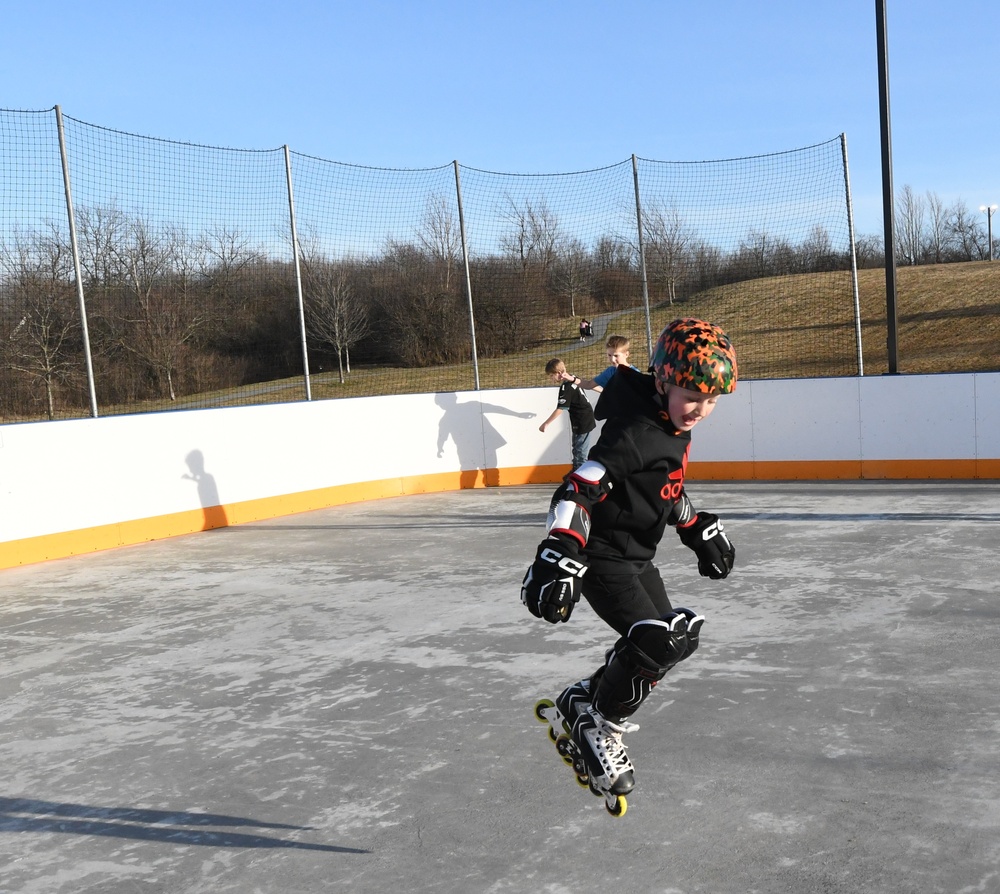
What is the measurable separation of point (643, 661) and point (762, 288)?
14202mm

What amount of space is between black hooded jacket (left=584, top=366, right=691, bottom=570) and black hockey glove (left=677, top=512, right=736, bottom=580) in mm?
247

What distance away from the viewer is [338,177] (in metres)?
13.2

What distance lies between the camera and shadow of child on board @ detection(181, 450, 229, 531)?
11.8 meters

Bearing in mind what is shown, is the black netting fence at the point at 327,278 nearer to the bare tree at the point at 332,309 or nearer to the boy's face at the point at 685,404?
the bare tree at the point at 332,309

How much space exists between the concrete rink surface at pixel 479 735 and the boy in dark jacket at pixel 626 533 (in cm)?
43

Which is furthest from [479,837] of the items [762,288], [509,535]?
[762,288]

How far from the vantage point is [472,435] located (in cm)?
1490

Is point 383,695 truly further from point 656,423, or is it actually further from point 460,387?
point 460,387

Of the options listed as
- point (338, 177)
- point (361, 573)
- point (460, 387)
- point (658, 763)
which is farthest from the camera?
point (460, 387)

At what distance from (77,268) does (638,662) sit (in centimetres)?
901

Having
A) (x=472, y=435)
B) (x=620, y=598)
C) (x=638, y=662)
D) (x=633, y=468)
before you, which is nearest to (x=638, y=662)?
Result: (x=638, y=662)

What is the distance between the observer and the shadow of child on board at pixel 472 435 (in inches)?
580

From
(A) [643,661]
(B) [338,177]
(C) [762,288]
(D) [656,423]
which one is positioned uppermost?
(B) [338,177]

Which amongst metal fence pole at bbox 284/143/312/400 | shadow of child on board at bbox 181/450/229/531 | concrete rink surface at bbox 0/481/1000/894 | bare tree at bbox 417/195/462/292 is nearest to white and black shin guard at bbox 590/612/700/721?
concrete rink surface at bbox 0/481/1000/894
